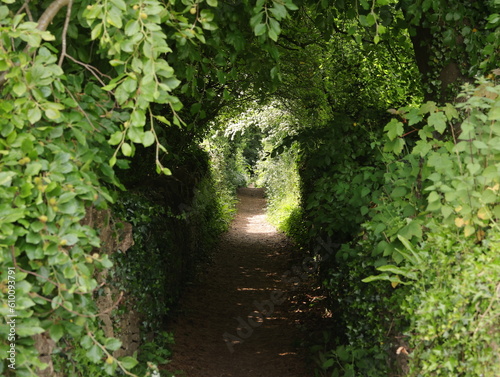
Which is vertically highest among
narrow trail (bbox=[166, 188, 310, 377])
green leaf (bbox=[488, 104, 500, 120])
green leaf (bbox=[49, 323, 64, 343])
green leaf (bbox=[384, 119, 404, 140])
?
green leaf (bbox=[488, 104, 500, 120])

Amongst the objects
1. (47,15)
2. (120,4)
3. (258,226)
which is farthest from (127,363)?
(258,226)

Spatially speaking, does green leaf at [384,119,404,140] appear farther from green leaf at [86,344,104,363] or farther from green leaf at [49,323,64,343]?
green leaf at [49,323,64,343]

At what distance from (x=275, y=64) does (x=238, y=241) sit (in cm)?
1196

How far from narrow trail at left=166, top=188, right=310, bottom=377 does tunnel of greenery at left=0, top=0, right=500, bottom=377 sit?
2.18 ft

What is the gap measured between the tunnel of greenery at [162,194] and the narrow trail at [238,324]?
2.18 ft

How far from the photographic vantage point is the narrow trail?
6891 millimetres

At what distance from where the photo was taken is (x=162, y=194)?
25.5ft

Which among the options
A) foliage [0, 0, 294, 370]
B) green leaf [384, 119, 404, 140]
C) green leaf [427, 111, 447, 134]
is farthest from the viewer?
green leaf [384, 119, 404, 140]

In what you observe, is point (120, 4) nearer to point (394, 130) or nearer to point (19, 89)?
point (19, 89)

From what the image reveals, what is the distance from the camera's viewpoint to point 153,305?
6121 mm

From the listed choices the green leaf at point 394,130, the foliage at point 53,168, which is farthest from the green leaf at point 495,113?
the foliage at point 53,168

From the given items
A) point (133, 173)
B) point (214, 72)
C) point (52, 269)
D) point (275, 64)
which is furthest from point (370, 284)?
point (133, 173)

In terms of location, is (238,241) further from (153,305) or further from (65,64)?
(65,64)

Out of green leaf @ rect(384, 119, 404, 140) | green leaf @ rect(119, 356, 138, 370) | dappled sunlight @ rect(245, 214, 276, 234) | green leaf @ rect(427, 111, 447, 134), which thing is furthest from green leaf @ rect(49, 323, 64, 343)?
dappled sunlight @ rect(245, 214, 276, 234)
